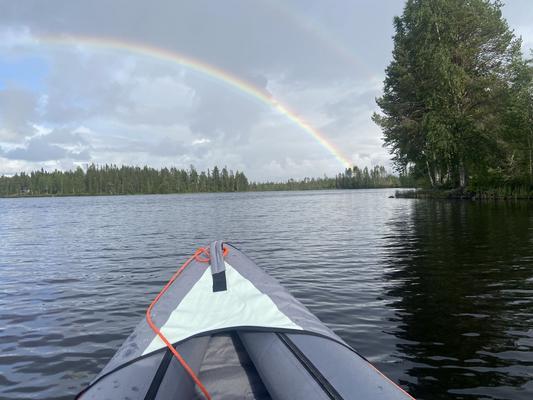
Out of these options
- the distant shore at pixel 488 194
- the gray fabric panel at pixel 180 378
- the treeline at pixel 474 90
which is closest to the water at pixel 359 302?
the gray fabric panel at pixel 180 378

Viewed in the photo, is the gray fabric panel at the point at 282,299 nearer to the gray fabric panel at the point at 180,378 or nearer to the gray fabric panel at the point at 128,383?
the gray fabric panel at the point at 180,378

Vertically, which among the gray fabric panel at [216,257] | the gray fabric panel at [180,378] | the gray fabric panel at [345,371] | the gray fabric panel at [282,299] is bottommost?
the gray fabric panel at [180,378]

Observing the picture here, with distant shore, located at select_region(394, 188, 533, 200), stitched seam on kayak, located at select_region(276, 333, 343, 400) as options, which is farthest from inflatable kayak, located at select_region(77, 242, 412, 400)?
distant shore, located at select_region(394, 188, 533, 200)

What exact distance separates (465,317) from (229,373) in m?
6.03

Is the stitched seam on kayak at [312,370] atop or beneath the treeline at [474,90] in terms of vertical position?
beneath

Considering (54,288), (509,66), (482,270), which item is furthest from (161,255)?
(509,66)

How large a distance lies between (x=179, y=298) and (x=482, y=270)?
1171 centimetres

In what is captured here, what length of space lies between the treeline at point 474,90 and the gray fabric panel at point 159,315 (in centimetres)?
4101

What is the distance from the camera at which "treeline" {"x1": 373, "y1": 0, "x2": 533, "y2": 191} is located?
138 feet

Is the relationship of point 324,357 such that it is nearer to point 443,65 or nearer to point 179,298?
point 179,298

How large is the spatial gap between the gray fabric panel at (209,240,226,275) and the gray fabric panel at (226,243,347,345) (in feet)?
0.53

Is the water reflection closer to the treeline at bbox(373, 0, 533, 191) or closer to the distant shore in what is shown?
the treeline at bbox(373, 0, 533, 191)

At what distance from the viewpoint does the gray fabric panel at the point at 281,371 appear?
3.44m

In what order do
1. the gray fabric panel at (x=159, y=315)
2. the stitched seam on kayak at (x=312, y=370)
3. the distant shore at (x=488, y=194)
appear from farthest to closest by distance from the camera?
the distant shore at (x=488, y=194) < the gray fabric panel at (x=159, y=315) < the stitched seam on kayak at (x=312, y=370)
